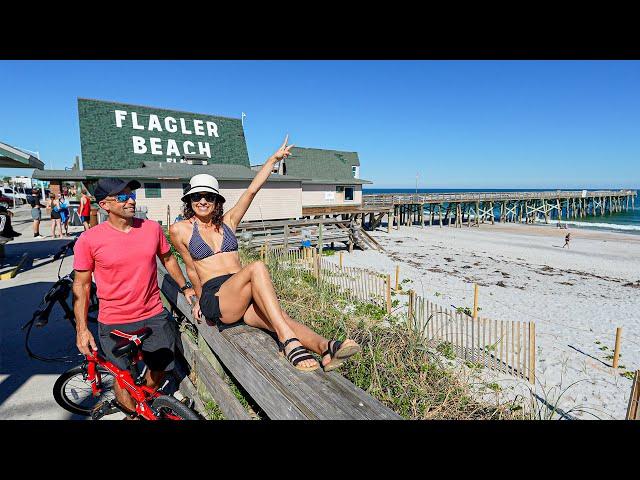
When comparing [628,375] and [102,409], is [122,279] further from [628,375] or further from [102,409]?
[628,375]

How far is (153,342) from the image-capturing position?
122 inches

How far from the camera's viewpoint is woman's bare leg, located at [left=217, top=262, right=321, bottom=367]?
8.68ft

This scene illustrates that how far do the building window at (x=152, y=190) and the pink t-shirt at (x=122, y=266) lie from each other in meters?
18.5

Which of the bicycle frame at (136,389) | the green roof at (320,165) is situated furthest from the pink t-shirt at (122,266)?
the green roof at (320,165)

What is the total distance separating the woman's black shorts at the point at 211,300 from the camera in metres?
2.94

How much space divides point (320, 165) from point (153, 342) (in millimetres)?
31069

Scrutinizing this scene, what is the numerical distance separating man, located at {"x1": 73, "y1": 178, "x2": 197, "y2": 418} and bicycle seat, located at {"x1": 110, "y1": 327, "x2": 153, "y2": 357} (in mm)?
122

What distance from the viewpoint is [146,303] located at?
3135mm

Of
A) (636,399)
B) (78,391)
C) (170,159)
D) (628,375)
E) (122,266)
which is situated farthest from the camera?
(170,159)

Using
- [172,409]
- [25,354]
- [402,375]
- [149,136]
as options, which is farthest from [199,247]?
[149,136]
